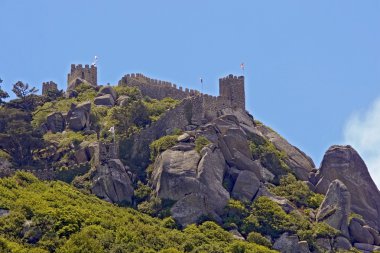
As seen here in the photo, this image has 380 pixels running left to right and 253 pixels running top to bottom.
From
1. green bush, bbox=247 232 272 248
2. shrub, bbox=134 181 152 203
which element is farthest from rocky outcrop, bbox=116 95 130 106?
green bush, bbox=247 232 272 248

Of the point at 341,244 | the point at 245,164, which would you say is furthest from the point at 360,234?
the point at 245,164

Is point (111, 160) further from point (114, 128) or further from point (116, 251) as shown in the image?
point (116, 251)

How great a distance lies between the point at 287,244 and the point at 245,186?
6483mm

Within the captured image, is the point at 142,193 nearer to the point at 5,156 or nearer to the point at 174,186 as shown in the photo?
the point at 174,186

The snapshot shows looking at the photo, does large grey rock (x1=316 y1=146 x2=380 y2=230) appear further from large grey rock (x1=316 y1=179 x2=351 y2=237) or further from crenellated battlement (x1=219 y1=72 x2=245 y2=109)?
crenellated battlement (x1=219 y1=72 x2=245 y2=109)

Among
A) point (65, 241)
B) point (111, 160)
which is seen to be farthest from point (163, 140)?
point (65, 241)

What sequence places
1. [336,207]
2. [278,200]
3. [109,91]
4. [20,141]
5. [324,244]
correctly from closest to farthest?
[324,244]
[336,207]
[278,200]
[20,141]
[109,91]

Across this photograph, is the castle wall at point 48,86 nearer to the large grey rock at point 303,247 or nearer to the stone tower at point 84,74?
Answer: the stone tower at point 84,74

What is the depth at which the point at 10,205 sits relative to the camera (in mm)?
85062

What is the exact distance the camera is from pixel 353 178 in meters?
97.8

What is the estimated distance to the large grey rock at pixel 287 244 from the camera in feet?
292

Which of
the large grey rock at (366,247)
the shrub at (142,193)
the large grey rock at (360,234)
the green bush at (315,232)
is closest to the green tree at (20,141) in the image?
the shrub at (142,193)

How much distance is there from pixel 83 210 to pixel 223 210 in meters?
10.1

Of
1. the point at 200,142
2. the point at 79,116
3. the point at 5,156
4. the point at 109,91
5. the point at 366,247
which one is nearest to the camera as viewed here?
the point at 366,247
